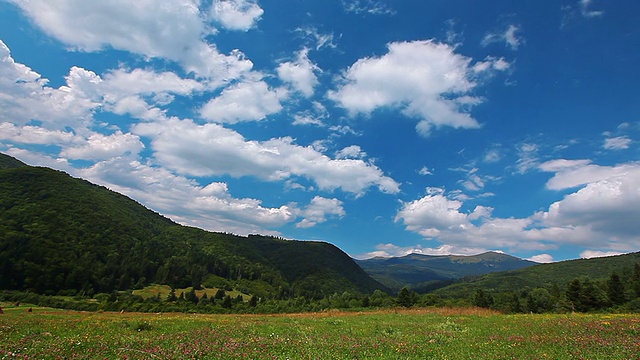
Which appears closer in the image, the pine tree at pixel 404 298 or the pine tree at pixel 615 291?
the pine tree at pixel 404 298

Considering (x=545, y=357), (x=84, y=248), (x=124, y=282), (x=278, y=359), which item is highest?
(x=545, y=357)

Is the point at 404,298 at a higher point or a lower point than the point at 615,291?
lower

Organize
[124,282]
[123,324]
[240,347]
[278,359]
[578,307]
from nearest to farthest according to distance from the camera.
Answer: [278,359] < [240,347] < [123,324] < [578,307] < [124,282]

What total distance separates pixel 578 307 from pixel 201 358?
78923mm

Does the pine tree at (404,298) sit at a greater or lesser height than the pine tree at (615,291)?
lesser

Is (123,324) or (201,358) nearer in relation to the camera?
(201,358)

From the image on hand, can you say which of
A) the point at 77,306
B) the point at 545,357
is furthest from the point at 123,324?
the point at 77,306

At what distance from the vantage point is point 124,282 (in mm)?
176875

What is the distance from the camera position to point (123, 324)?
64.2 ft

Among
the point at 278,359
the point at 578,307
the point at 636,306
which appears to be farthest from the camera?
the point at 578,307

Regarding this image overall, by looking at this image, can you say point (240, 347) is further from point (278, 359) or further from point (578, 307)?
point (578, 307)

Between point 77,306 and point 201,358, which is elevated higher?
point 201,358

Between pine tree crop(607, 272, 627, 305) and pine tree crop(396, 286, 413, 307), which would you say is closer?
pine tree crop(396, 286, 413, 307)

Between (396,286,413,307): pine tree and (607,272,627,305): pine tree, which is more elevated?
(607,272,627,305): pine tree
